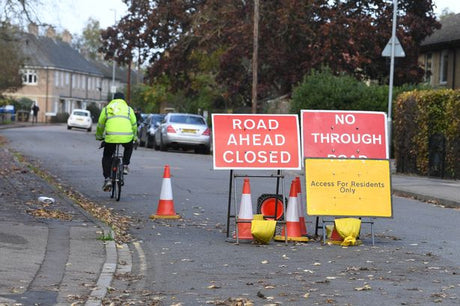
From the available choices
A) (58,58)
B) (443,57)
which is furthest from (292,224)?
(58,58)

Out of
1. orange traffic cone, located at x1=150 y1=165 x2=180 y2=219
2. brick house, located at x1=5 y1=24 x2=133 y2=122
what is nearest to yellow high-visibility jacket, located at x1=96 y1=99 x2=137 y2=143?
orange traffic cone, located at x1=150 y1=165 x2=180 y2=219

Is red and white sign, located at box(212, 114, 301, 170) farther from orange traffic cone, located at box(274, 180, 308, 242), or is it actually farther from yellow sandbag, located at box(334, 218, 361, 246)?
yellow sandbag, located at box(334, 218, 361, 246)

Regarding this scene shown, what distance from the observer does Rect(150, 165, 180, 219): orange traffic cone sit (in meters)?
14.9

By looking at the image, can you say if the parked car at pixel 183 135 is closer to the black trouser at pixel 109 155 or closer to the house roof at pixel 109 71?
the black trouser at pixel 109 155

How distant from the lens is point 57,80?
117 metres

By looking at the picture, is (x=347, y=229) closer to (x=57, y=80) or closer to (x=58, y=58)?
(x=57, y=80)

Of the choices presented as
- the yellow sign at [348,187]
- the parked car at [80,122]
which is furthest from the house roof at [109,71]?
the yellow sign at [348,187]

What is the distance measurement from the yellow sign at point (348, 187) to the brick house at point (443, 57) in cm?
3305

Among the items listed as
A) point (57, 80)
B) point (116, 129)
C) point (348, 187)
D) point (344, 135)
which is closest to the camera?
point (348, 187)

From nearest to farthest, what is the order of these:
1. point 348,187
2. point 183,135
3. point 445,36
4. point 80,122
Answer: point 348,187, point 183,135, point 445,36, point 80,122

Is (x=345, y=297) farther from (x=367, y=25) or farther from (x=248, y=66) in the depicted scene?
(x=248, y=66)

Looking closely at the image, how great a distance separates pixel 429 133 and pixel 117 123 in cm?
1229

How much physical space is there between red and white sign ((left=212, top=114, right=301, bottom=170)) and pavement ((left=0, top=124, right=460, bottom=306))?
1.77m

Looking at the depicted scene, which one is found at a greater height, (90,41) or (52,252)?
(90,41)
